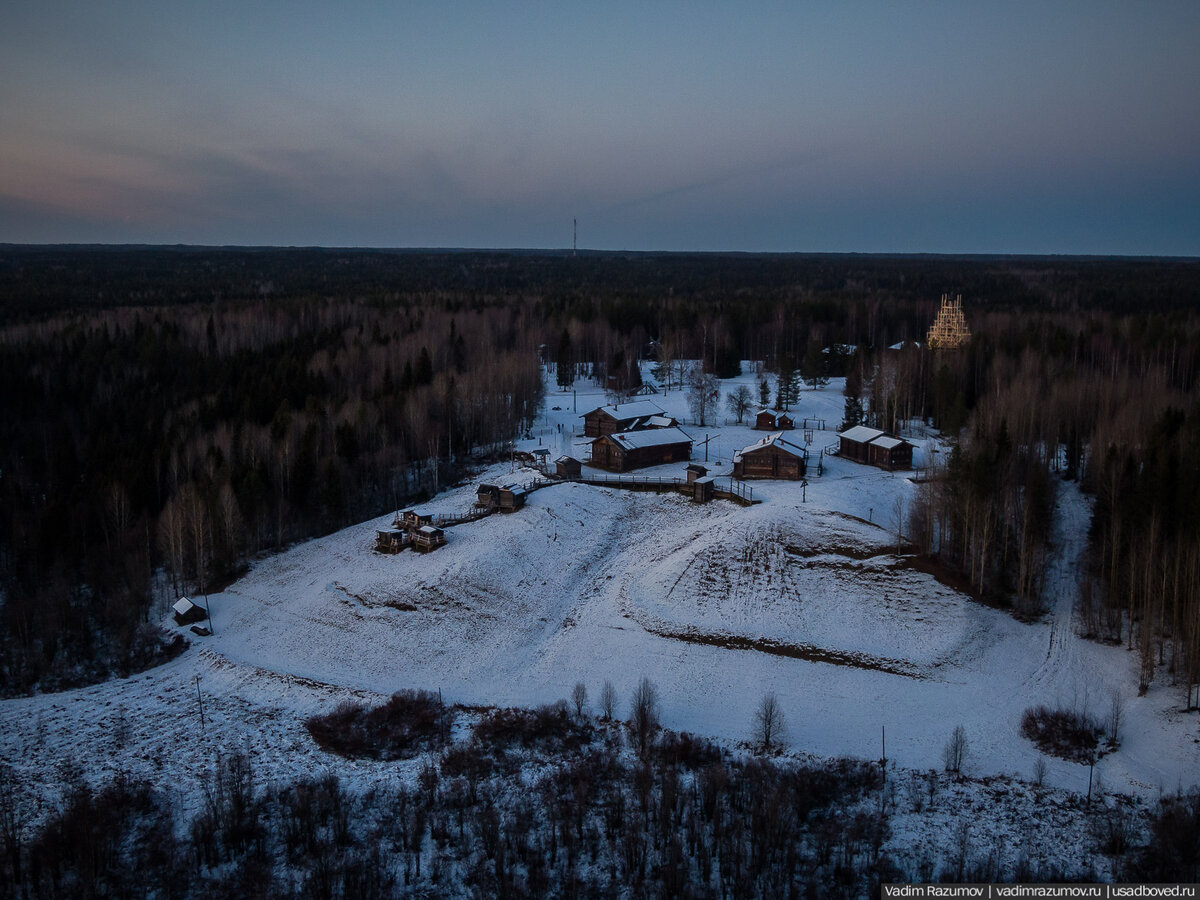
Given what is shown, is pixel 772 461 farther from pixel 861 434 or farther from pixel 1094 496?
pixel 1094 496

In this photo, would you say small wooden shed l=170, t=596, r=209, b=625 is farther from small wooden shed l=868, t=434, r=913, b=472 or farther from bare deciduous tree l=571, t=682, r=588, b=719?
small wooden shed l=868, t=434, r=913, b=472

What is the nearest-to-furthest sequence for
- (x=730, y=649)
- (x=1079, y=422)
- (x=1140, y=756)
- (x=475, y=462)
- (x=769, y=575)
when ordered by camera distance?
(x=1140, y=756)
(x=730, y=649)
(x=769, y=575)
(x=1079, y=422)
(x=475, y=462)

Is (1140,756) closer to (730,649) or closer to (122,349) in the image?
(730,649)

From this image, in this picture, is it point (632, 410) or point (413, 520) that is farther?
point (632, 410)

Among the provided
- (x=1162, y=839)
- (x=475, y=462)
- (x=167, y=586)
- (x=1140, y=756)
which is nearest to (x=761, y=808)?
(x=1162, y=839)

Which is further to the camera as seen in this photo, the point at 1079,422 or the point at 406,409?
the point at 406,409

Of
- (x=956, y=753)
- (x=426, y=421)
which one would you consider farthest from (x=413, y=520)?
(x=956, y=753)

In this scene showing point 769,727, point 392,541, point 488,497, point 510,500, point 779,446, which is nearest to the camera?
point 769,727
